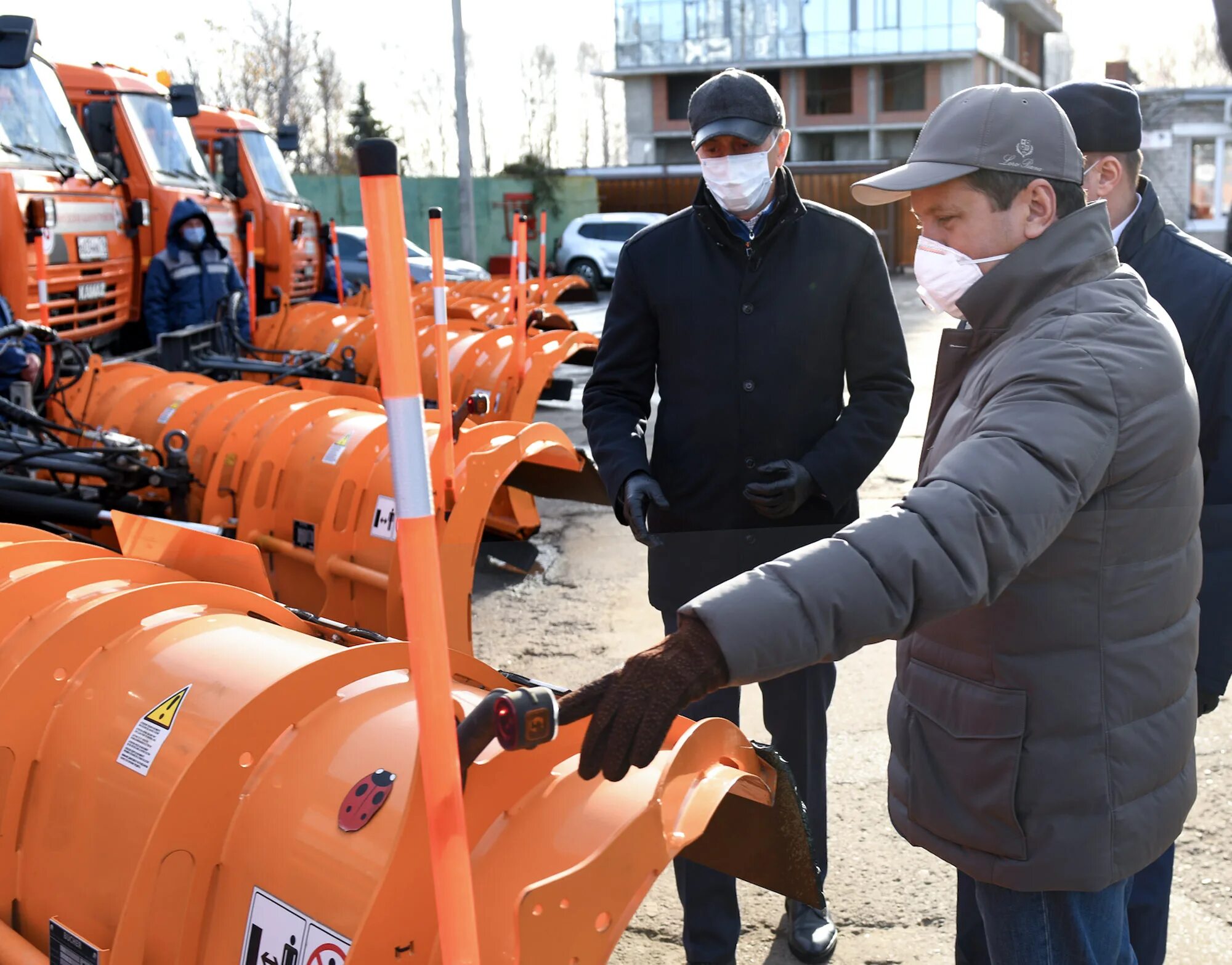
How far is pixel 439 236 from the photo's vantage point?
17.0 ft

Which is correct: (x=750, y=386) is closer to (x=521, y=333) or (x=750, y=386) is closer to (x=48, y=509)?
(x=48, y=509)

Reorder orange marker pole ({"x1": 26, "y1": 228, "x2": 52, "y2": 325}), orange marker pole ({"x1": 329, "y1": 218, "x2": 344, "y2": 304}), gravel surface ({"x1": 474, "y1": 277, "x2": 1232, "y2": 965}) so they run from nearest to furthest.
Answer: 1. gravel surface ({"x1": 474, "y1": 277, "x2": 1232, "y2": 965})
2. orange marker pole ({"x1": 26, "y1": 228, "x2": 52, "y2": 325})
3. orange marker pole ({"x1": 329, "y1": 218, "x2": 344, "y2": 304})

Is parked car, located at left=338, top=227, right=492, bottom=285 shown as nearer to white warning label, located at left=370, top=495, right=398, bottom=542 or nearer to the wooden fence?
the wooden fence

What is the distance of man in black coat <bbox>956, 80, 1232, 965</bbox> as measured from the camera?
2.68 m

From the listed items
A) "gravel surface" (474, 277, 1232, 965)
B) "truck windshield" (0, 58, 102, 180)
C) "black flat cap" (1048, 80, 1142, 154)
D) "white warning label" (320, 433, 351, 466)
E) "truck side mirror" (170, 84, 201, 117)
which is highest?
"truck side mirror" (170, 84, 201, 117)

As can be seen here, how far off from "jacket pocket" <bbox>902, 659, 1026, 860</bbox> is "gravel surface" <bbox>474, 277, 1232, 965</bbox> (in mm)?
1386

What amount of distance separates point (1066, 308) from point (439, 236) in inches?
149

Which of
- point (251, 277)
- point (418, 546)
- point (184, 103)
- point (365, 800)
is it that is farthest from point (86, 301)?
point (418, 546)

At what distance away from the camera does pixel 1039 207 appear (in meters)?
1.86

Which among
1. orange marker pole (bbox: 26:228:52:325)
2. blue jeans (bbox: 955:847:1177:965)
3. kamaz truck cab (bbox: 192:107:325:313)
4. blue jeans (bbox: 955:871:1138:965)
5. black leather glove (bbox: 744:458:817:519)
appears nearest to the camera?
blue jeans (bbox: 955:871:1138:965)

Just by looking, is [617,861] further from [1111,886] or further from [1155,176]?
[1155,176]

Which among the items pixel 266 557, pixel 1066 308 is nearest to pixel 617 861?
pixel 1066 308

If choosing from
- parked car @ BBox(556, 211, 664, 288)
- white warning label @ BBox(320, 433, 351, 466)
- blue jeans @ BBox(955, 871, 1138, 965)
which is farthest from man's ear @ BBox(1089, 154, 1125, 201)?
parked car @ BBox(556, 211, 664, 288)

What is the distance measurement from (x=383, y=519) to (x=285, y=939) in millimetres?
2852
